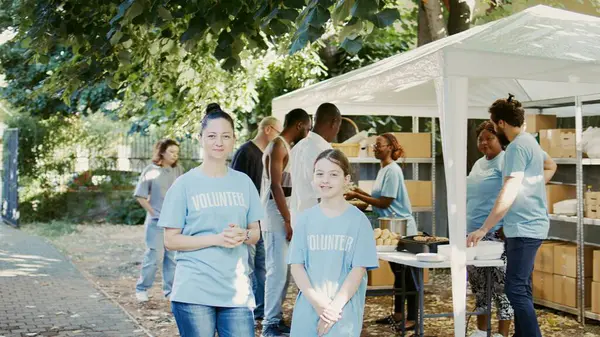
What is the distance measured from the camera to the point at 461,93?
5812 millimetres

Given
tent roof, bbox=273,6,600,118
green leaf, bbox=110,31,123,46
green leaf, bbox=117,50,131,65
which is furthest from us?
green leaf, bbox=117,50,131,65

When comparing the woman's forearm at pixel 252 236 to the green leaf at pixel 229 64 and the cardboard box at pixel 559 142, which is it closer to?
the green leaf at pixel 229 64

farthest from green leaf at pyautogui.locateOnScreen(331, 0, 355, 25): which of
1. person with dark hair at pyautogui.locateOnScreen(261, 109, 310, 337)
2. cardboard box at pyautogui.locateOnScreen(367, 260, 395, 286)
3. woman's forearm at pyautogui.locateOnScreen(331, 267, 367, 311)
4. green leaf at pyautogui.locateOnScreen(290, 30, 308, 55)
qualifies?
cardboard box at pyautogui.locateOnScreen(367, 260, 395, 286)

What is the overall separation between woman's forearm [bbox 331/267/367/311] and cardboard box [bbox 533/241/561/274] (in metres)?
5.30

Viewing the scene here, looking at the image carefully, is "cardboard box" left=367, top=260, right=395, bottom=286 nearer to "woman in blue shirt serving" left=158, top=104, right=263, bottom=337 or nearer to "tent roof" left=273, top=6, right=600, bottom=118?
"tent roof" left=273, top=6, right=600, bottom=118

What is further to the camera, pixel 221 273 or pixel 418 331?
pixel 418 331

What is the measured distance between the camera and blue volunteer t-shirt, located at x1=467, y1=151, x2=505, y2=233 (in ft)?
23.5

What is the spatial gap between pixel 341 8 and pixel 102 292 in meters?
6.34

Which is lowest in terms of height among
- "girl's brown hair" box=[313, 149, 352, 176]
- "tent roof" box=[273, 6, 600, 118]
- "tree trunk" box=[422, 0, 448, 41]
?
"girl's brown hair" box=[313, 149, 352, 176]

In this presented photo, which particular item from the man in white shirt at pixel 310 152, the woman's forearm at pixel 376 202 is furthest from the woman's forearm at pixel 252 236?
the woman's forearm at pixel 376 202

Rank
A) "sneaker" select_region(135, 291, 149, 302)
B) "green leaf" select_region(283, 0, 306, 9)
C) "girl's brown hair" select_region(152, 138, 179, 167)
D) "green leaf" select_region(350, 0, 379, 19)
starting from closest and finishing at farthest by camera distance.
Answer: "green leaf" select_region(350, 0, 379, 19), "green leaf" select_region(283, 0, 306, 9), "girl's brown hair" select_region(152, 138, 179, 167), "sneaker" select_region(135, 291, 149, 302)

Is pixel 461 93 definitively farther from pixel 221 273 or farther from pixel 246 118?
pixel 246 118

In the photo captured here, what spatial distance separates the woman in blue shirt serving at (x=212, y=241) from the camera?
3945mm

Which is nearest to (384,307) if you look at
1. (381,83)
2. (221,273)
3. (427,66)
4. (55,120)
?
(381,83)
